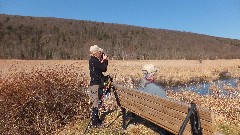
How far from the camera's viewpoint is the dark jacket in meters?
9.58

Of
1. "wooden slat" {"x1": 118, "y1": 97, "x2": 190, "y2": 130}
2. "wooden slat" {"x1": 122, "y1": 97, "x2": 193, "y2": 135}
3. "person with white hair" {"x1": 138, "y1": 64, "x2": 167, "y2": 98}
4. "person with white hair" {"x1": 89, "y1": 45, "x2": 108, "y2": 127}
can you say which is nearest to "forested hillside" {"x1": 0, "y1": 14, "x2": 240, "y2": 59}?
"person with white hair" {"x1": 89, "y1": 45, "x2": 108, "y2": 127}

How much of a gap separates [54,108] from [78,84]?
114cm

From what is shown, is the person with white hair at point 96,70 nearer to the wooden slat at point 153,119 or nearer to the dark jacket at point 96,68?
the dark jacket at point 96,68

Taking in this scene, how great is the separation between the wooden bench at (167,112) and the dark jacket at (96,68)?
0.76 m

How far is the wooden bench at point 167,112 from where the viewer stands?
5.76 m

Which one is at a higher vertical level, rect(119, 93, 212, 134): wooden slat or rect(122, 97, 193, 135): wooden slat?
rect(119, 93, 212, 134): wooden slat

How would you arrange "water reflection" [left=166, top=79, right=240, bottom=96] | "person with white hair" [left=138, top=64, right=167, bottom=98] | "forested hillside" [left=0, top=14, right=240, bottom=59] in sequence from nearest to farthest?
"person with white hair" [left=138, top=64, right=167, bottom=98] < "water reflection" [left=166, top=79, right=240, bottom=96] < "forested hillside" [left=0, top=14, right=240, bottom=59]

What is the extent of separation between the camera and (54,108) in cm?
1113

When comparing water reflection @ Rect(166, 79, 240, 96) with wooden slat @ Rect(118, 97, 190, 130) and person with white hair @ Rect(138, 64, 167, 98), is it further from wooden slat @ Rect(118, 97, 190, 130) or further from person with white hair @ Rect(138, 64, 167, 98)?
wooden slat @ Rect(118, 97, 190, 130)

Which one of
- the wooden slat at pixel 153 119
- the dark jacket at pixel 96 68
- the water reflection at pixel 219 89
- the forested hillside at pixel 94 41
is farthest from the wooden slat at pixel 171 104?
the forested hillside at pixel 94 41

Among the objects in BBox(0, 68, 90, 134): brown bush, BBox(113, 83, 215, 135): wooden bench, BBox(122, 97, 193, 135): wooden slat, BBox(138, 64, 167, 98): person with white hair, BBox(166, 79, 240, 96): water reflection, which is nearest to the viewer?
BBox(113, 83, 215, 135): wooden bench

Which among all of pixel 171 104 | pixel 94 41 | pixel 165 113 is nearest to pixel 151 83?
pixel 165 113

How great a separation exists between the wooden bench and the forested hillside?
42.8 m

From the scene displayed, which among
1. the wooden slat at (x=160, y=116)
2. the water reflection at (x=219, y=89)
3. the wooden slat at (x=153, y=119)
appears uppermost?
the wooden slat at (x=160, y=116)
